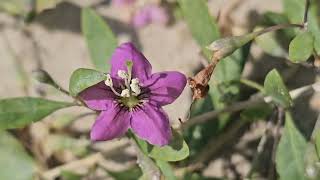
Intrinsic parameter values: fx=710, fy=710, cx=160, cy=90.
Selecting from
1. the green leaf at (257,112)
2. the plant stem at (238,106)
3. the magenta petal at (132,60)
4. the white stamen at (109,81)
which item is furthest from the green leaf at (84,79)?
the green leaf at (257,112)

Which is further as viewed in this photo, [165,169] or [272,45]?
[272,45]

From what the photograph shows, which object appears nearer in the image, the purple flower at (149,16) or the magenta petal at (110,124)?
the magenta petal at (110,124)

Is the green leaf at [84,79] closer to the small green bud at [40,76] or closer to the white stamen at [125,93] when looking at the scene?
the white stamen at [125,93]

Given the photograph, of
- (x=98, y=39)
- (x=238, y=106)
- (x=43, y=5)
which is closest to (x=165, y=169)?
(x=238, y=106)

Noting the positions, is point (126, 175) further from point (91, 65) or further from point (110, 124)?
point (110, 124)

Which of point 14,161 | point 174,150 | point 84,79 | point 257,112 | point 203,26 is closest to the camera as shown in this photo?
point 84,79

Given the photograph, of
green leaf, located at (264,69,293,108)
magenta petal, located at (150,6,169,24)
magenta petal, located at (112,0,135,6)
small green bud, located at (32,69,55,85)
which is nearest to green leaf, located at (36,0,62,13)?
magenta petal, located at (112,0,135,6)
